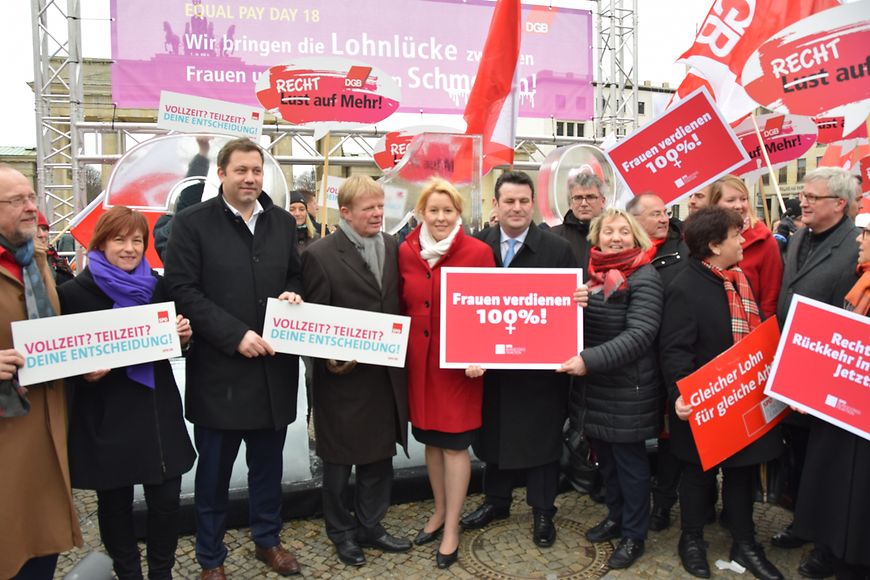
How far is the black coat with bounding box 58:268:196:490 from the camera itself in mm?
2699

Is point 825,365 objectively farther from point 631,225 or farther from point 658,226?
point 658,226

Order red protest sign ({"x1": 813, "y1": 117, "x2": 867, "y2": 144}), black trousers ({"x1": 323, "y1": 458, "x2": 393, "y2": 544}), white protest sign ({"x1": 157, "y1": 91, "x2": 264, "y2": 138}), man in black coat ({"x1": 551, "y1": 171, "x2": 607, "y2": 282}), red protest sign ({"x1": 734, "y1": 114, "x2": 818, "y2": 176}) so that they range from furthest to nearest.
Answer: red protest sign ({"x1": 813, "y1": 117, "x2": 867, "y2": 144}), white protest sign ({"x1": 157, "y1": 91, "x2": 264, "y2": 138}), red protest sign ({"x1": 734, "y1": 114, "x2": 818, "y2": 176}), man in black coat ({"x1": 551, "y1": 171, "x2": 607, "y2": 282}), black trousers ({"x1": 323, "y1": 458, "x2": 393, "y2": 544})

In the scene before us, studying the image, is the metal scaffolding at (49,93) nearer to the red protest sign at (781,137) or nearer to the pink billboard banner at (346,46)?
the pink billboard banner at (346,46)

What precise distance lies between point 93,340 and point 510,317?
1.92m

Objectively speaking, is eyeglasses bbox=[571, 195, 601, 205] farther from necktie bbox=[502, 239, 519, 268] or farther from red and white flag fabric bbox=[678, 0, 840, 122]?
red and white flag fabric bbox=[678, 0, 840, 122]

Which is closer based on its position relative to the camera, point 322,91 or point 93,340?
point 93,340

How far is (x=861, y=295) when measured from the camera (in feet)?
8.94

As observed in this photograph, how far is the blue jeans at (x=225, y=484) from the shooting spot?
10.3ft

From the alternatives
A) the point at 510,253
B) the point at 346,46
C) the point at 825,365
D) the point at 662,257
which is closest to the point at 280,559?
the point at 510,253

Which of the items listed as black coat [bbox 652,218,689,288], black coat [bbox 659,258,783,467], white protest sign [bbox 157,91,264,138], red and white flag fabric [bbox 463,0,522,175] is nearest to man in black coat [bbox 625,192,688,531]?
black coat [bbox 652,218,689,288]

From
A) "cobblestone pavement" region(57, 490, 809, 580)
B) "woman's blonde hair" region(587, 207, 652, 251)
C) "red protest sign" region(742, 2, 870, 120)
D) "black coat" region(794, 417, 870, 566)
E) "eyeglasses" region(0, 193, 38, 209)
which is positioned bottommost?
"cobblestone pavement" region(57, 490, 809, 580)

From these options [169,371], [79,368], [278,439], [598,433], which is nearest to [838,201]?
[598,433]

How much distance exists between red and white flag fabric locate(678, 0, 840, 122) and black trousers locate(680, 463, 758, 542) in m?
3.26

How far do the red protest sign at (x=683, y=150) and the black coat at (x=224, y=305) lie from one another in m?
2.79
